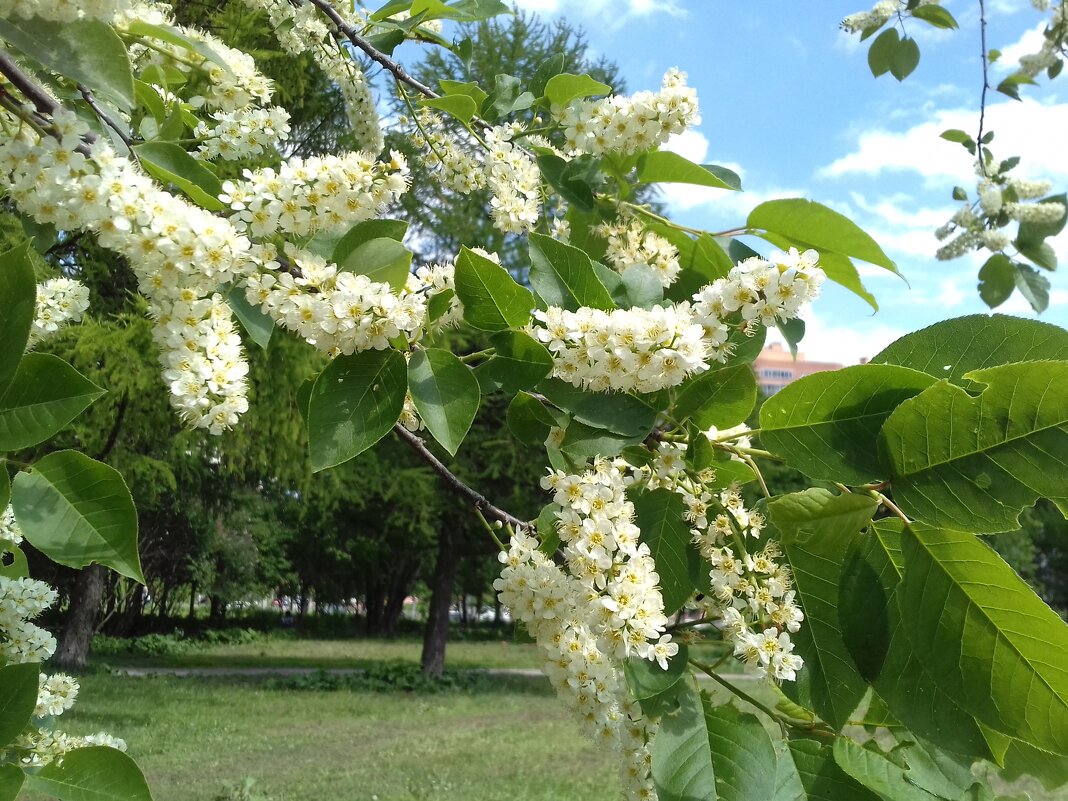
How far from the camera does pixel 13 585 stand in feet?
5.96

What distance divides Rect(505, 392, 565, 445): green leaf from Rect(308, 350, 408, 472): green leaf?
0.46 feet

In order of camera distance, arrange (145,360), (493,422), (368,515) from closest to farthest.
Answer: (145,360), (493,422), (368,515)

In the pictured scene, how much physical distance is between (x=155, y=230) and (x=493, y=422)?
13349mm

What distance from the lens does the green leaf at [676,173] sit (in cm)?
123

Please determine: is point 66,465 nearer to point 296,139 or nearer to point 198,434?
point 198,434

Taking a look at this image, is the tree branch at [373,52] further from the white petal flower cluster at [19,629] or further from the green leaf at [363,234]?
the white petal flower cluster at [19,629]

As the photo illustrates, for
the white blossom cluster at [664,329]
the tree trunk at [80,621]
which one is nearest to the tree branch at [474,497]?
the white blossom cluster at [664,329]

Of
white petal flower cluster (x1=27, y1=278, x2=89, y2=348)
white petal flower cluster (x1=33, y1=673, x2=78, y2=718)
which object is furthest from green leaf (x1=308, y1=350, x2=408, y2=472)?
white petal flower cluster (x1=33, y1=673, x2=78, y2=718)

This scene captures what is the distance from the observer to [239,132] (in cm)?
178

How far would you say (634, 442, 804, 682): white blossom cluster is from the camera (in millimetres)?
908

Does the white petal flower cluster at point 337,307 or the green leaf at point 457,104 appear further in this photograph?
the green leaf at point 457,104

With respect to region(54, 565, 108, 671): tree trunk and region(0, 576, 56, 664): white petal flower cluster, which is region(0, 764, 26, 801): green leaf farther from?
region(54, 565, 108, 671): tree trunk

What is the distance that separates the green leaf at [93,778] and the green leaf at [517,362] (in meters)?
0.73

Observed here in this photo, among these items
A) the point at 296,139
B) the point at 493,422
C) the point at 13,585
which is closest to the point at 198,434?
the point at 296,139
